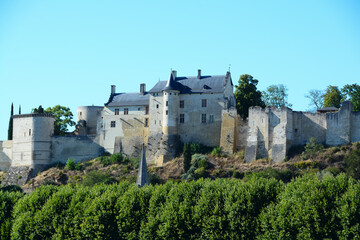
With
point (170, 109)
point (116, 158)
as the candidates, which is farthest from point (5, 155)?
point (170, 109)

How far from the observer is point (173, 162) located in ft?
205

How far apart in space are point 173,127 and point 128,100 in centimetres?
749

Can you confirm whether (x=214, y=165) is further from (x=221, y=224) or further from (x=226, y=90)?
(x=221, y=224)

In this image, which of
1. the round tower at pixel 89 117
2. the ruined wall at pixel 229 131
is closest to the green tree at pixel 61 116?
the round tower at pixel 89 117

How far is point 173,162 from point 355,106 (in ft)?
63.7

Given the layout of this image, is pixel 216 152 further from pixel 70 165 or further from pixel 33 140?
pixel 33 140

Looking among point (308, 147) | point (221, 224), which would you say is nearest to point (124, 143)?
point (308, 147)

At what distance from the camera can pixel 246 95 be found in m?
67.0

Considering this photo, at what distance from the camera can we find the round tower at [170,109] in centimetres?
6412

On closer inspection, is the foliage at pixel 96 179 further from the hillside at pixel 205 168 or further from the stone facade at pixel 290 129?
the stone facade at pixel 290 129

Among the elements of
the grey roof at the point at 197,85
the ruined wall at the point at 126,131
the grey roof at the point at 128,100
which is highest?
the grey roof at the point at 197,85

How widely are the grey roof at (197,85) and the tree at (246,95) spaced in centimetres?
308

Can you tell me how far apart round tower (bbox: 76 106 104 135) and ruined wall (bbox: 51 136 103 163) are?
3.85 meters

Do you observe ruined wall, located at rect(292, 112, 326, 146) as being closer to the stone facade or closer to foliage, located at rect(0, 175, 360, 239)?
the stone facade
